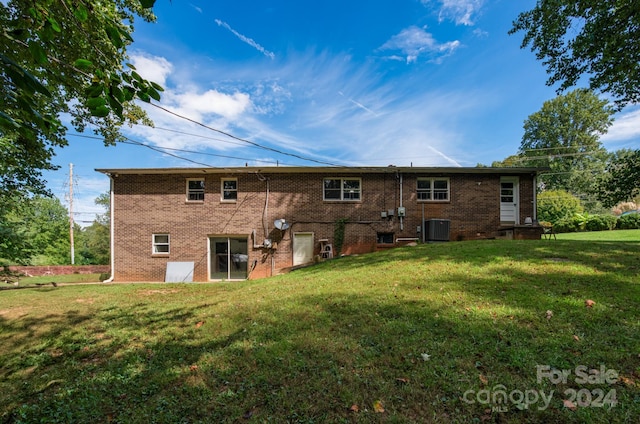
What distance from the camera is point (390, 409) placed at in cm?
219

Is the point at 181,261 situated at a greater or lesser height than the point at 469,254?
lesser

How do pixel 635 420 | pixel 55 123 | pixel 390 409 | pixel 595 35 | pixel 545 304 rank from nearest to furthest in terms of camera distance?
pixel 55 123 → pixel 635 420 → pixel 390 409 → pixel 545 304 → pixel 595 35

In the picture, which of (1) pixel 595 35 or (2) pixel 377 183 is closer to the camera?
(1) pixel 595 35

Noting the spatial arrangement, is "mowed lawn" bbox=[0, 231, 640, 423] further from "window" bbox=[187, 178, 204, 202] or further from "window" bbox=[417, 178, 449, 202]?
"window" bbox=[187, 178, 204, 202]

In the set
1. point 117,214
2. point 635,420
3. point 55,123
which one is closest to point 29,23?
point 55,123

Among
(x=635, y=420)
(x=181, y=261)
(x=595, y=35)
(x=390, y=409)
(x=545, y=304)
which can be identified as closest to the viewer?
(x=635, y=420)

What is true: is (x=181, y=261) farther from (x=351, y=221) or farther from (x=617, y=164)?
(x=617, y=164)

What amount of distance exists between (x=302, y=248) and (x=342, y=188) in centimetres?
340

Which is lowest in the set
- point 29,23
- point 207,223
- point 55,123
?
point 207,223

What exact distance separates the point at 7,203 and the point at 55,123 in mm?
5824

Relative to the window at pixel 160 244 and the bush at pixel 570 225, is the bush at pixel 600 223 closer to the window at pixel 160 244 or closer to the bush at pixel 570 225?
the bush at pixel 570 225

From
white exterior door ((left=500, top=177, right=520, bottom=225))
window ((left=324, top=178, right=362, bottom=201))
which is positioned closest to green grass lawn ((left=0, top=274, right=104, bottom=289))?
window ((left=324, top=178, right=362, bottom=201))

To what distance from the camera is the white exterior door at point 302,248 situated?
12.4 m

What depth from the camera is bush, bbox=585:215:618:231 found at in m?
18.5
